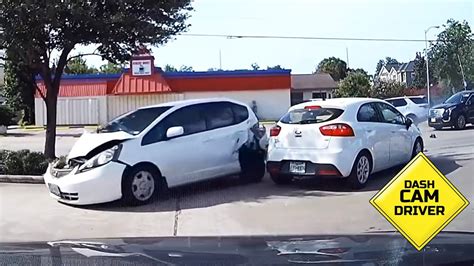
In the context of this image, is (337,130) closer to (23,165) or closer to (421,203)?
(23,165)

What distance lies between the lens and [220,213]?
25.9 feet

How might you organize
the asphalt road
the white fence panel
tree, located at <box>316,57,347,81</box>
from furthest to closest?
tree, located at <box>316,57,347,81</box>
the white fence panel
the asphalt road

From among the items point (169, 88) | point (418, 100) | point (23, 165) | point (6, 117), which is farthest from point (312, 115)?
point (6, 117)

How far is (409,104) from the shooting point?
15.4m

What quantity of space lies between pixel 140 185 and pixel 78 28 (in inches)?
162

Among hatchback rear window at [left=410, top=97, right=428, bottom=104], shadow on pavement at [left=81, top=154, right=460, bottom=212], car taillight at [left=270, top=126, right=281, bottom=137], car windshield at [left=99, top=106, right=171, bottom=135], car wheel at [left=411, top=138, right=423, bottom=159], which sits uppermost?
hatchback rear window at [left=410, top=97, right=428, bottom=104]

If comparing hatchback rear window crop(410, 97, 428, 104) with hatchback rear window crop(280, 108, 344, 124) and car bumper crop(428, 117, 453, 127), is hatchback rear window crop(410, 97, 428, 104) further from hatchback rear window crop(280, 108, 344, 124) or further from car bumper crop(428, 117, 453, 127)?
hatchback rear window crop(280, 108, 344, 124)

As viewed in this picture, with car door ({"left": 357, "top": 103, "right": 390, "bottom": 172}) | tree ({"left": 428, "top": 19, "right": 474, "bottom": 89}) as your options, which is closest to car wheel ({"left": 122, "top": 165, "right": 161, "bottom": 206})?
car door ({"left": 357, "top": 103, "right": 390, "bottom": 172})

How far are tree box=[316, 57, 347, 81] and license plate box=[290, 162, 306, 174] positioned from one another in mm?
5163

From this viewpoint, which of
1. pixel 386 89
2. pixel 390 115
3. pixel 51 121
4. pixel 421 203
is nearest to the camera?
pixel 421 203

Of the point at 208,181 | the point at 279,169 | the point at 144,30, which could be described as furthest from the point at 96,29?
the point at 279,169

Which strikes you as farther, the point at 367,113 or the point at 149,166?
the point at 367,113

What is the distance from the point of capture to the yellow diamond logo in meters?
2.76

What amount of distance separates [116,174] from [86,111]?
5422 millimetres
